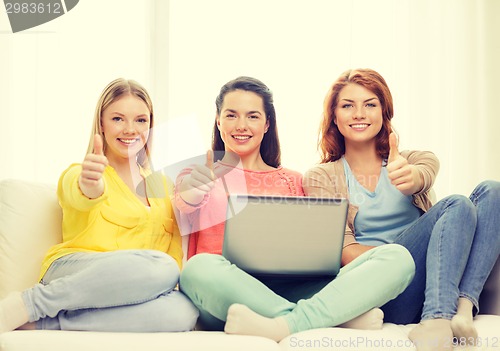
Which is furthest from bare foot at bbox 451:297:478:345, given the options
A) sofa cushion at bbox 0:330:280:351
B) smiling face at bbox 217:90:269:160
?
smiling face at bbox 217:90:269:160

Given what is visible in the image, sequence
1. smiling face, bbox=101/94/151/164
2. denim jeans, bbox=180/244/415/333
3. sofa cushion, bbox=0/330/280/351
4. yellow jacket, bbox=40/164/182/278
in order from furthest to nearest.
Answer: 1. smiling face, bbox=101/94/151/164
2. yellow jacket, bbox=40/164/182/278
3. denim jeans, bbox=180/244/415/333
4. sofa cushion, bbox=0/330/280/351

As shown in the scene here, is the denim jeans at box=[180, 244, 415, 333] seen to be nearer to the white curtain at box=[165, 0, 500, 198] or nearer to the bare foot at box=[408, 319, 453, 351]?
the bare foot at box=[408, 319, 453, 351]

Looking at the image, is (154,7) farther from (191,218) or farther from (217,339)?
(217,339)

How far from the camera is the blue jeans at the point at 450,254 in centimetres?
153

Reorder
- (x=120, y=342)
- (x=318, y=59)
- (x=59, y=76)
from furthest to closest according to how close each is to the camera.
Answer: (x=318, y=59)
(x=59, y=76)
(x=120, y=342)

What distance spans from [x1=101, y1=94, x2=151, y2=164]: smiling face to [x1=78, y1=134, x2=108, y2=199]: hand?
229 mm

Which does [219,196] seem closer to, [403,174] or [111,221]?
[111,221]

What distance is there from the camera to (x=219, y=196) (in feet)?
6.48

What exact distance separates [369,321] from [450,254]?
26 cm

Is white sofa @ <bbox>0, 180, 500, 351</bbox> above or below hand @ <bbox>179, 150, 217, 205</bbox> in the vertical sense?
below

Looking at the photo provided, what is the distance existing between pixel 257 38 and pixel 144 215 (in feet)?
5.74

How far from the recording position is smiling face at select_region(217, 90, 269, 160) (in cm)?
202

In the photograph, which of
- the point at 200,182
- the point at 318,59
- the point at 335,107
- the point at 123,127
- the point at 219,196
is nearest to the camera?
the point at 200,182

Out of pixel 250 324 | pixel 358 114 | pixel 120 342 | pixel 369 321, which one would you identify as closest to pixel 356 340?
pixel 369 321
